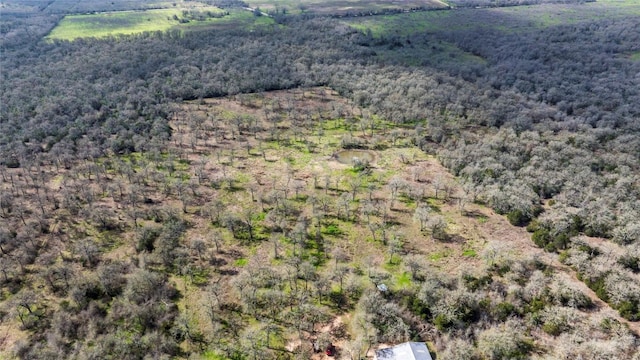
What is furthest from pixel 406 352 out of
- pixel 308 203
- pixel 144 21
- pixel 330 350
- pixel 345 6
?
pixel 345 6

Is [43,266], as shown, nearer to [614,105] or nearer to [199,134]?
[199,134]

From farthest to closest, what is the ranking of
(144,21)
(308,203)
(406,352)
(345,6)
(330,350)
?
(345,6)
(144,21)
(308,203)
(330,350)
(406,352)

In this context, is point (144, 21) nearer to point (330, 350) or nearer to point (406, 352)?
point (330, 350)

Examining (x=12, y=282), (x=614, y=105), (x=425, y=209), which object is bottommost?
(x=12, y=282)

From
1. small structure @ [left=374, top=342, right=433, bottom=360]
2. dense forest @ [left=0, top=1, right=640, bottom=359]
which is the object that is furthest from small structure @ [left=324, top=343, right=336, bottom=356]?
small structure @ [left=374, top=342, right=433, bottom=360]

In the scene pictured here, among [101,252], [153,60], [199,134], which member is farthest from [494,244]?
[153,60]
